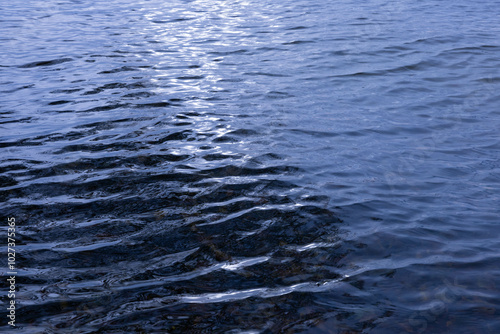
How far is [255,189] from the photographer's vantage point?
229 inches

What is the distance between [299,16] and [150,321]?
15.5m

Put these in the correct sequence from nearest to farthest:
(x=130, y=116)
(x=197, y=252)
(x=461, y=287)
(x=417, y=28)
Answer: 1. (x=461, y=287)
2. (x=197, y=252)
3. (x=130, y=116)
4. (x=417, y=28)

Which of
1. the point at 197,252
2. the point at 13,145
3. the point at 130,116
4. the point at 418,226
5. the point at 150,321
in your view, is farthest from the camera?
the point at 130,116

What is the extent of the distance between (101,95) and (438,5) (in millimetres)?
14529

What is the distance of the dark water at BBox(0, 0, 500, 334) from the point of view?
13.1 feet

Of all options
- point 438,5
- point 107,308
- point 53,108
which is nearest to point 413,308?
point 107,308

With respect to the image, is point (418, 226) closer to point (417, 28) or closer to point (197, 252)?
point (197, 252)

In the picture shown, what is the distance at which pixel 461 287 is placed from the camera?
425 cm

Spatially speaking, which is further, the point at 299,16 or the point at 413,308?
the point at 299,16

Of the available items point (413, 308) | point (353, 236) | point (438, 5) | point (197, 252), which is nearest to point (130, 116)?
point (197, 252)

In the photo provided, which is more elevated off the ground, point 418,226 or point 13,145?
point 13,145

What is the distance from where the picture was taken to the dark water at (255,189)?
3.98 m

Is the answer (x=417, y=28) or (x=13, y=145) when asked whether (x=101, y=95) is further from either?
(x=417, y=28)

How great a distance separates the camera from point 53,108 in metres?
8.53
